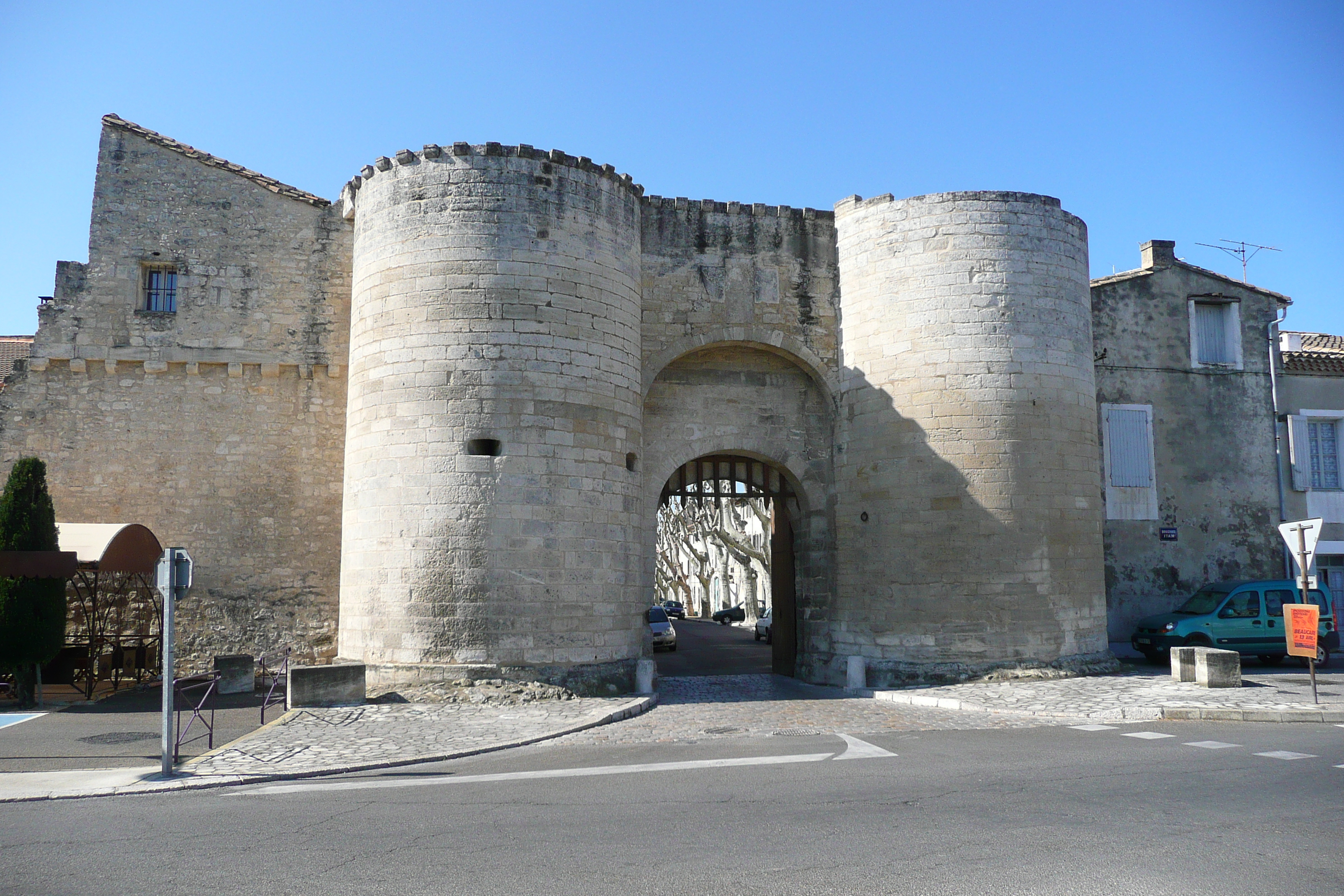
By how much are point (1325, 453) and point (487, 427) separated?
53.1 ft

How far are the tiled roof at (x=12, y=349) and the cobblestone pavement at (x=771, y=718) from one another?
15390 millimetres

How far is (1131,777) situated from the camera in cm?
693

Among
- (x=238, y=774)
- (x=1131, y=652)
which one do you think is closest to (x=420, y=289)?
(x=238, y=774)

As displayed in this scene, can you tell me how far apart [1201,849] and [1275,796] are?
166cm

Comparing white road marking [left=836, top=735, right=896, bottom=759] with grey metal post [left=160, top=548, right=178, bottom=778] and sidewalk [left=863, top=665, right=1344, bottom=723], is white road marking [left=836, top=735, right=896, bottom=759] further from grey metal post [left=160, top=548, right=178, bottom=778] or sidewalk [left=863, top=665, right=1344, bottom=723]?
grey metal post [left=160, top=548, right=178, bottom=778]

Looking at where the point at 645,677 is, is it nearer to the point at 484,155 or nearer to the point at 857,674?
the point at 857,674

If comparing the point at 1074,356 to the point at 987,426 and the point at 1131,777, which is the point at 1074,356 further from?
the point at 1131,777

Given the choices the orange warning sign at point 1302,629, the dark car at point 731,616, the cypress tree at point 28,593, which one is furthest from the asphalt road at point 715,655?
the cypress tree at point 28,593

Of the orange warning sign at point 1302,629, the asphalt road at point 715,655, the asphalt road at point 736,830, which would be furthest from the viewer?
the asphalt road at point 715,655

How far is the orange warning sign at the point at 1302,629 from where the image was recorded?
35.8 feet

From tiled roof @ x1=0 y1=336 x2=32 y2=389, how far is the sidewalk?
59.1ft

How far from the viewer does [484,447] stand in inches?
462

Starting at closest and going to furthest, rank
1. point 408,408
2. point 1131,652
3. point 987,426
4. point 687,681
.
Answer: point 408,408 → point 987,426 → point 687,681 → point 1131,652

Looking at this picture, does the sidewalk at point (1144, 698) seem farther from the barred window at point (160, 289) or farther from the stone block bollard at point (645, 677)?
the barred window at point (160, 289)
